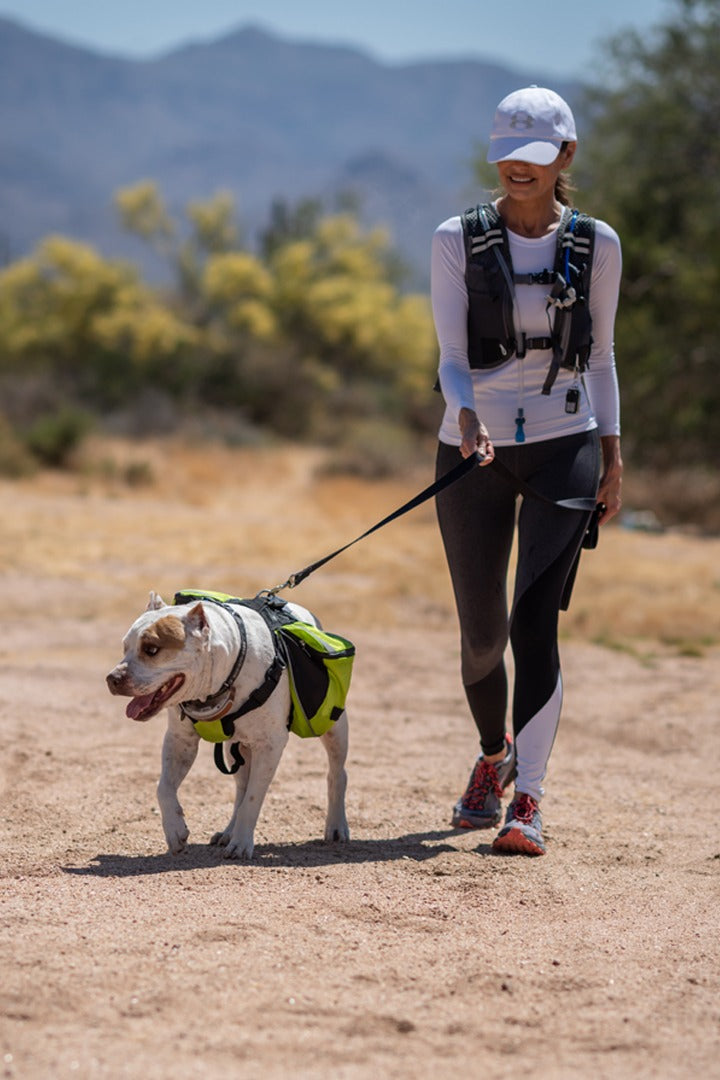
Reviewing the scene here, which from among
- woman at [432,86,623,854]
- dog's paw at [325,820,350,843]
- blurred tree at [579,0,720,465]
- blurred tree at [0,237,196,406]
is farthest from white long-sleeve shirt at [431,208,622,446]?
blurred tree at [0,237,196,406]

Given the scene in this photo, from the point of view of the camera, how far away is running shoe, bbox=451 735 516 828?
551 centimetres

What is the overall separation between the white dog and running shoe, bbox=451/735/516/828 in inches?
27.2

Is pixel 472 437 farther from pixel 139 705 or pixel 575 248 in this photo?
pixel 139 705

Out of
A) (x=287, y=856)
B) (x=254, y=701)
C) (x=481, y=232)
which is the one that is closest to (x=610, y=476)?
(x=481, y=232)

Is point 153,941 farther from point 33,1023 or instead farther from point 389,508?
point 389,508

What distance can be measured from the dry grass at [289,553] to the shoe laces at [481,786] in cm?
501

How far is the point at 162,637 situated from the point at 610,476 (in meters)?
1.83

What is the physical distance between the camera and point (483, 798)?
5520 mm

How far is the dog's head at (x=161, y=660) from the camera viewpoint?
178 inches

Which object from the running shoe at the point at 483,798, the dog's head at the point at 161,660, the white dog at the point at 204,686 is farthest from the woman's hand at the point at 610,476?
the dog's head at the point at 161,660

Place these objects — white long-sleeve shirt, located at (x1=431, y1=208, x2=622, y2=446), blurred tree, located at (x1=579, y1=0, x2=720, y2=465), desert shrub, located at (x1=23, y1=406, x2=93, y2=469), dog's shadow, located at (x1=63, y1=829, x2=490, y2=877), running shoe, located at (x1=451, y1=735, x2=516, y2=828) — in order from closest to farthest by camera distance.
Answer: dog's shadow, located at (x1=63, y1=829, x2=490, y2=877)
white long-sleeve shirt, located at (x1=431, y1=208, x2=622, y2=446)
running shoe, located at (x1=451, y1=735, x2=516, y2=828)
blurred tree, located at (x1=579, y1=0, x2=720, y2=465)
desert shrub, located at (x1=23, y1=406, x2=93, y2=469)

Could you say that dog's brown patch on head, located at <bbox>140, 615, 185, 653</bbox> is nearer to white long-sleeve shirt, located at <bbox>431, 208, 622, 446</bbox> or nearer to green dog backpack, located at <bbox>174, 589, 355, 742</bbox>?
green dog backpack, located at <bbox>174, 589, 355, 742</bbox>

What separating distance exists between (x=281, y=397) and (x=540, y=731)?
98.2ft

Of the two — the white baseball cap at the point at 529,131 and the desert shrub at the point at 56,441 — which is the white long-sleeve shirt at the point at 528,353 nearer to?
the white baseball cap at the point at 529,131
